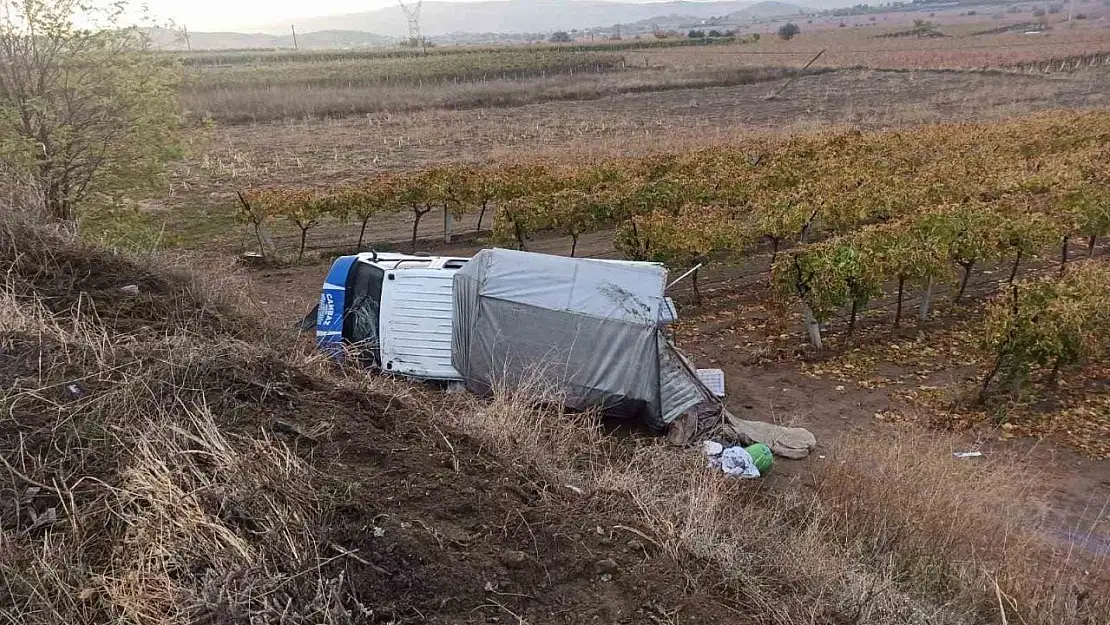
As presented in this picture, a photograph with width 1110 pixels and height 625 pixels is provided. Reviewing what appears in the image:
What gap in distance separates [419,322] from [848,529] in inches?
238

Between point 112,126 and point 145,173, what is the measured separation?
130 cm

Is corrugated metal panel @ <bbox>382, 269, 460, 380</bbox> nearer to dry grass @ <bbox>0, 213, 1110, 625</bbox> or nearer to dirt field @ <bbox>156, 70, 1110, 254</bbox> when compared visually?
dry grass @ <bbox>0, 213, 1110, 625</bbox>

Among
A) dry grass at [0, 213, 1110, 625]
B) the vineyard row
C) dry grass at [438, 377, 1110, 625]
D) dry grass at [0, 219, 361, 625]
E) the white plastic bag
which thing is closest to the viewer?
dry grass at [0, 219, 361, 625]

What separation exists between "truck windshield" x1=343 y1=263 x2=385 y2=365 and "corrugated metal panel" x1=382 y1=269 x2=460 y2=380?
0.54ft

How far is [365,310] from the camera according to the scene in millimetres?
10070

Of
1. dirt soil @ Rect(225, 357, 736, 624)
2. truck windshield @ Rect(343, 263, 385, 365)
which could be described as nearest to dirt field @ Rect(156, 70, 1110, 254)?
truck windshield @ Rect(343, 263, 385, 365)

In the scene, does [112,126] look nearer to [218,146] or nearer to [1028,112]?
[218,146]

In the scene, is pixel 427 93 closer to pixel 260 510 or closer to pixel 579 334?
pixel 579 334

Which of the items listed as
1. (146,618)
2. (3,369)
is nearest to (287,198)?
(3,369)

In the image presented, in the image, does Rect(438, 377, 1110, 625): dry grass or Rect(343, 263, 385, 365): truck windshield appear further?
Rect(343, 263, 385, 365): truck windshield

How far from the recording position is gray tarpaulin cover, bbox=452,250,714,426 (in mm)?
8805

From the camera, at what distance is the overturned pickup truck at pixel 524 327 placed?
882 cm

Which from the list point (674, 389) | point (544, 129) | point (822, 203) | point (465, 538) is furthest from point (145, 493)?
point (544, 129)

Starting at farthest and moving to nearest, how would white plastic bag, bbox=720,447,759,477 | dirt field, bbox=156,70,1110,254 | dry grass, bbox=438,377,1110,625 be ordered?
dirt field, bbox=156,70,1110,254 < white plastic bag, bbox=720,447,759,477 < dry grass, bbox=438,377,1110,625
